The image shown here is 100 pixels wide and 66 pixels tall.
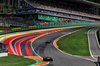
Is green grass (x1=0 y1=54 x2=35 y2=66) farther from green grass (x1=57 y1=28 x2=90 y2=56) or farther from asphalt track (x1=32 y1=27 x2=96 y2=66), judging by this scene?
green grass (x1=57 y1=28 x2=90 y2=56)

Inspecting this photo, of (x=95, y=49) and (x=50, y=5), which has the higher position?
(x=50, y=5)

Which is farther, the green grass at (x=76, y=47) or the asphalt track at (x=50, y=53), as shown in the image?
the green grass at (x=76, y=47)

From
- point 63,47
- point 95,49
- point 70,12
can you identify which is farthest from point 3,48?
point 70,12

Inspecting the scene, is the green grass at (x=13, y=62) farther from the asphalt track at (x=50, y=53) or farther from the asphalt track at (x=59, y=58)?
the asphalt track at (x=50, y=53)

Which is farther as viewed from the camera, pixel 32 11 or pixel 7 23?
pixel 32 11

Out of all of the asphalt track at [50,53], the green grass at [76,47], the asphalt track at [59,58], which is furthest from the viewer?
the green grass at [76,47]

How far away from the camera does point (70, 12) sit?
9300 cm

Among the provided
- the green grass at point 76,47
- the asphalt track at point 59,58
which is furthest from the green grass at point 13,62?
the green grass at point 76,47

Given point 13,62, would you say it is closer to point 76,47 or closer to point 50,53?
point 50,53

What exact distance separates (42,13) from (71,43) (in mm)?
39485

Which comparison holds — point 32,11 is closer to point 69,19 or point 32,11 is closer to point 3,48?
point 69,19

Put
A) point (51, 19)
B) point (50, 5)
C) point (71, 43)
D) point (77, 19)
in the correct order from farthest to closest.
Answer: point (77, 19)
point (50, 5)
point (51, 19)
point (71, 43)

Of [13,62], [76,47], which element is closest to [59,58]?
[13,62]

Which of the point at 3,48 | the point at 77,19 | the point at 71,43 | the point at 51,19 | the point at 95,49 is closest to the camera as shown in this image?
the point at 3,48
